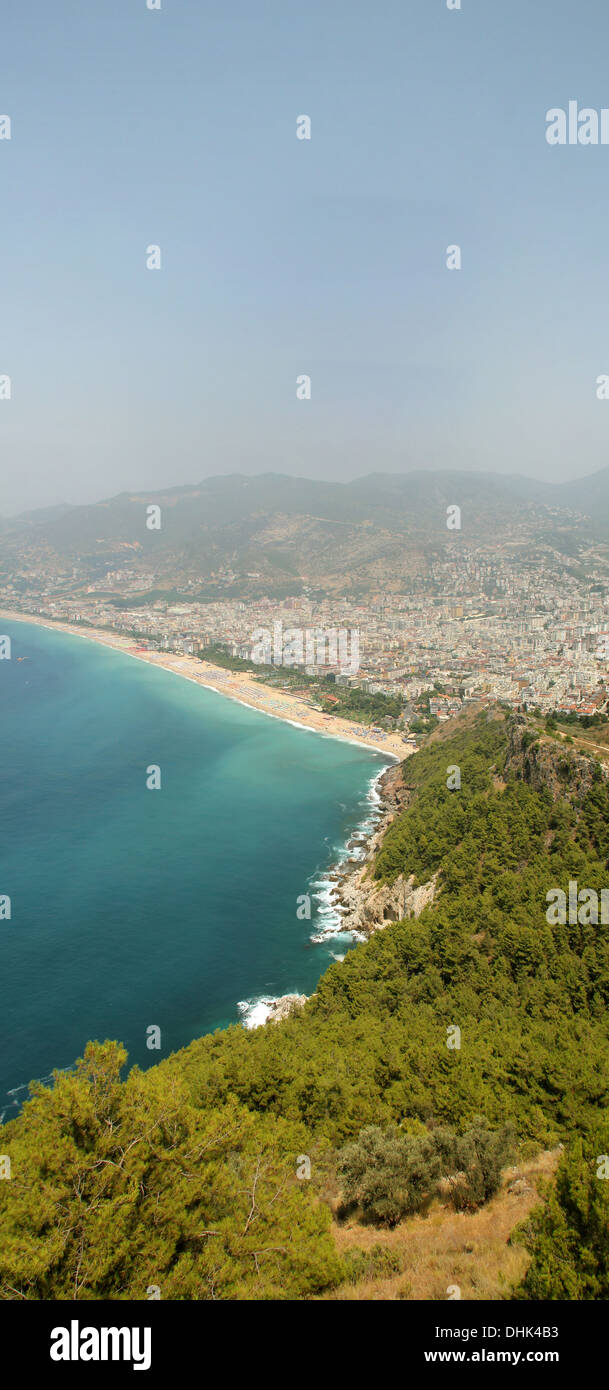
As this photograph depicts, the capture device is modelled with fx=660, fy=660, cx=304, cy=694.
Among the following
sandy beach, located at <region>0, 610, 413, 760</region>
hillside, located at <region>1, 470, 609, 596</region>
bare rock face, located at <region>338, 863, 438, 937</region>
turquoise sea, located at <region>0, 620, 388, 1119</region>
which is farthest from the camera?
hillside, located at <region>1, 470, 609, 596</region>

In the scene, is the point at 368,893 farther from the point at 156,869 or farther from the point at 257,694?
the point at 257,694

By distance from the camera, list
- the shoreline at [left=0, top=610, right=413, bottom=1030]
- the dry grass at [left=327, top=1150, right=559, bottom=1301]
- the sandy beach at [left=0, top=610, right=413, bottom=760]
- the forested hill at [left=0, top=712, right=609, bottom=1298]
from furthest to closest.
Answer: the sandy beach at [left=0, top=610, right=413, bottom=760] → the shoreline at [left=0, top=610, right=413, bottom=1030] → the dry grass at [left=327, top=1150, right=559, bottom=1301] → the forested hill at [left=0, top=712, right=609, bottom=1298]

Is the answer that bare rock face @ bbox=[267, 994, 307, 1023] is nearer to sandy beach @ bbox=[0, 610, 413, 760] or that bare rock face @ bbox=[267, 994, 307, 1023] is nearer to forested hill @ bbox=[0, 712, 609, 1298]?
forested hill @ bbox=[0, 712, 609, 1298]

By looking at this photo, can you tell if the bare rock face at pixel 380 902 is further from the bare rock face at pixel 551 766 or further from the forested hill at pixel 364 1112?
the bare rock face at pixel 551 766

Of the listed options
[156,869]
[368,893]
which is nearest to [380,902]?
[368,893]

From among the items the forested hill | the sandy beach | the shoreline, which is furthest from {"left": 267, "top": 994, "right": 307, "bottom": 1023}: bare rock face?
the sandy beach
